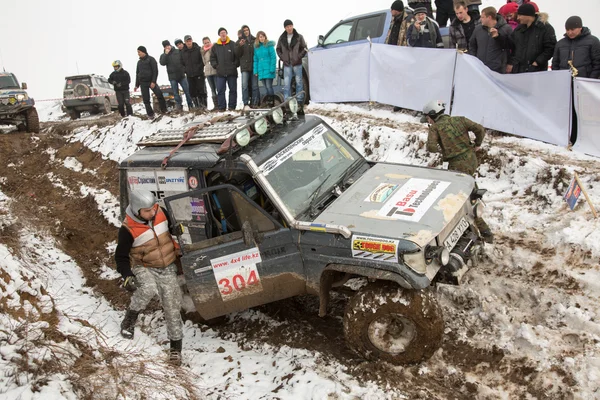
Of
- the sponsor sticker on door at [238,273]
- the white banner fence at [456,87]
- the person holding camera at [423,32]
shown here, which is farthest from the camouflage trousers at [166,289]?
the person holding camera at [423,32]

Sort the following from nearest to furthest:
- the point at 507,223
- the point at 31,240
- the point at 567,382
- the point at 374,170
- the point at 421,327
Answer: the point at 567,382, the point at 421,327, the point at 374,170, the point at 507,223, the point at 31,240

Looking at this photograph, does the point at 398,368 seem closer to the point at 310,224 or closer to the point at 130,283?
the point at 310,224

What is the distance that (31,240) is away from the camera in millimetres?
6984

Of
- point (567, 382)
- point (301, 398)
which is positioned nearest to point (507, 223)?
point (567, 382)

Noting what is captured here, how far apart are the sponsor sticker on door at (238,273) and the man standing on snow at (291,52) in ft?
23.7

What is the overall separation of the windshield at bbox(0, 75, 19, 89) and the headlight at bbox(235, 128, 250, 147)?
49.3 feet

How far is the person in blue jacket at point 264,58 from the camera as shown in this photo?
1121 centimetres

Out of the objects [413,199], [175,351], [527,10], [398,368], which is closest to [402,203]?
[413,199]

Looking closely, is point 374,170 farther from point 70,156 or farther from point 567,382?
point 70,156

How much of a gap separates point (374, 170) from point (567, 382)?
8.59ft

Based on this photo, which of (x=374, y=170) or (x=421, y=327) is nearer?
(x=421, y=327)

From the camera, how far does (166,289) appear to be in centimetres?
490

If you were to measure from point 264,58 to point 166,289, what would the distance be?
763 cm

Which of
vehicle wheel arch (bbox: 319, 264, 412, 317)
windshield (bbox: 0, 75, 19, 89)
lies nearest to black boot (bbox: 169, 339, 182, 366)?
vehicle wheel arch (bbox: 319, 264, 412, 317)
